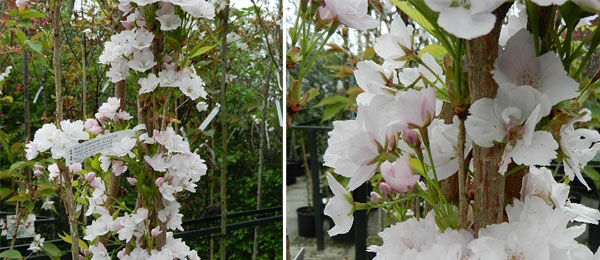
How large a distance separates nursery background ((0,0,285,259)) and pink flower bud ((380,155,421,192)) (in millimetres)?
916

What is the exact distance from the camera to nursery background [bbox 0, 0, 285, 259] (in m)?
1.53

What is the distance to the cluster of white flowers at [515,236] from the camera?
0.32m

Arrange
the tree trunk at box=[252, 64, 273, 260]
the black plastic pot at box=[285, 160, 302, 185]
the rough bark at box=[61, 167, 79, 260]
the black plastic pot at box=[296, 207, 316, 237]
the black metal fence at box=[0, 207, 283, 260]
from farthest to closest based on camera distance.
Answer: the black plastic pot at box=[285, 160, 302, 185]
the black plastic pot at box=[296, 207, 316, 237]
the tree trunk at box=[252, 64, 273, 260]
the black metal fence at box=[0, 207, 283, 260]
the rough bark at box=[61, 167, 79, 260]

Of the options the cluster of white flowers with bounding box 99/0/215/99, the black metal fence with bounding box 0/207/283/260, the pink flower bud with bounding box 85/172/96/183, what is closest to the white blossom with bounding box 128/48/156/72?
the cluster of white flowers with bounding box 99/0/215/99

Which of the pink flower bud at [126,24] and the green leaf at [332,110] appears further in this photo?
the green leaf at [332,110]

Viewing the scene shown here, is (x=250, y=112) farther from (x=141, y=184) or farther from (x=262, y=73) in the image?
(x=141, y=184)

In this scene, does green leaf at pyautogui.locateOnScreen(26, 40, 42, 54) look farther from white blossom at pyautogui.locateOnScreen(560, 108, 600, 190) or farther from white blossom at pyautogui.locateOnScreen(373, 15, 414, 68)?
white blossom at pyautogui.locateOnScreen(560, 108, 600, 190)

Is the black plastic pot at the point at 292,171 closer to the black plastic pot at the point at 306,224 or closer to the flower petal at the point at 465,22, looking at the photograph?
the black plastic pot at the point at 306,224

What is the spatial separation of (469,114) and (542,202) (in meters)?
0.07

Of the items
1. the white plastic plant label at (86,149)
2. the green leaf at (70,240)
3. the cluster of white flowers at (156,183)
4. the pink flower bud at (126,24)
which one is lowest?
the green leaf at (70,240)

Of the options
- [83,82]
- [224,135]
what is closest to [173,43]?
[83,82]

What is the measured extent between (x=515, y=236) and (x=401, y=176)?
100mm

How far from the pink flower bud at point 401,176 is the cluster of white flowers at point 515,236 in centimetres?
3

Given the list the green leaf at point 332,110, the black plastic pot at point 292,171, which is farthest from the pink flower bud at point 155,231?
the black plastic pot at point 292,171
